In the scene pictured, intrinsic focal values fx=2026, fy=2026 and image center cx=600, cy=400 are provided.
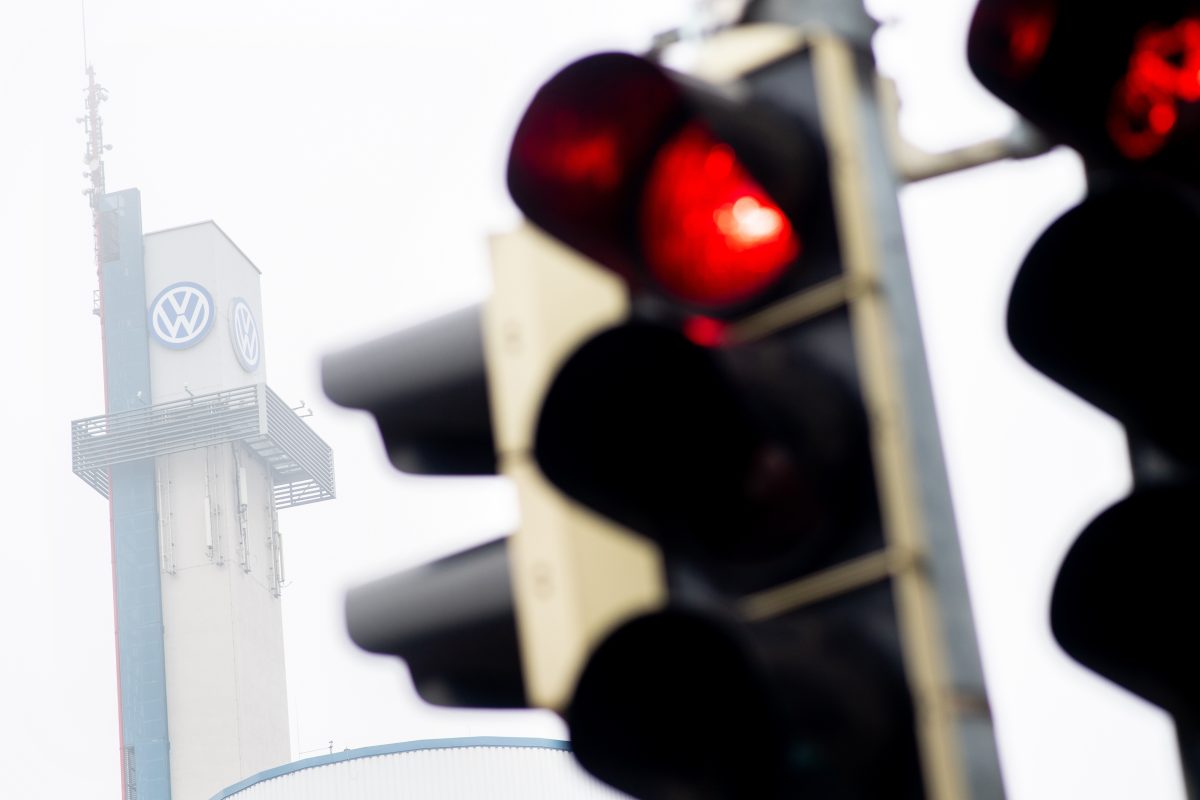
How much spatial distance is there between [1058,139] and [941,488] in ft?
1.23

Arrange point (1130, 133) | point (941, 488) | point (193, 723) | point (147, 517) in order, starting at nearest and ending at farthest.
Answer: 1. point (941, 488)
2. point (1130, 133)
3. point (193, 723)
4. point (147, 517)

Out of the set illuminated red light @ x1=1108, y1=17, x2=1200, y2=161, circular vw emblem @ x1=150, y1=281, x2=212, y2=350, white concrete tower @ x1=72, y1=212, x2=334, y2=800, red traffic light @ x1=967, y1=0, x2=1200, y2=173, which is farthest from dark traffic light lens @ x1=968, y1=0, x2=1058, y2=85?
circular vw emblem @ x1=150, y1=281, x2=212, y2=350

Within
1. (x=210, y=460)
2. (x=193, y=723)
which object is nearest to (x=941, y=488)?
(x=193, y=723)

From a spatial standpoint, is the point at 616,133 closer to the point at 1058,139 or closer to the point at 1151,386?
A: the point at 1058,139

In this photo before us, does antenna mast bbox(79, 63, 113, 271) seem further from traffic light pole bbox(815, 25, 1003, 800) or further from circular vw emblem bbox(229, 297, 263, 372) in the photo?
traffic light pole bbox(815, 25, 1003, 800)

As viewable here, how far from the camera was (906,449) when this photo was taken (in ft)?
6.06

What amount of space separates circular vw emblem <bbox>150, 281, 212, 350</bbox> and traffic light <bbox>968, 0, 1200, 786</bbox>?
3191 inches

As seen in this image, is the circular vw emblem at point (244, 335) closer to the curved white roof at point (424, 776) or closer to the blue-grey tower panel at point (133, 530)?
the blue-grey tower panel at point (133, 530)

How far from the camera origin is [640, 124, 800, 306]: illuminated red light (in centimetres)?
200

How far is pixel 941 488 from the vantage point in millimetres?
1847

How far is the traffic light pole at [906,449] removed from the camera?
1.77 m

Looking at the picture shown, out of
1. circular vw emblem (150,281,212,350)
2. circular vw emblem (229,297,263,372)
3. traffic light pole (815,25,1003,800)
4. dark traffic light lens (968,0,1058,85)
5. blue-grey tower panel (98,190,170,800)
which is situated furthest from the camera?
circular vw emblem (229,297,263,372)

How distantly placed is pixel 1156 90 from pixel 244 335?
8538cm

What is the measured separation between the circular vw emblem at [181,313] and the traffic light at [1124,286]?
8105 centimetres
